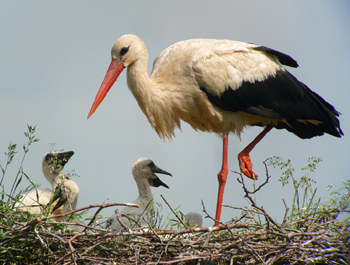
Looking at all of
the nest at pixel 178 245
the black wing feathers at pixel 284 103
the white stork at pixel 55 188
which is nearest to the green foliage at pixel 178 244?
the nest at pixel 178 245

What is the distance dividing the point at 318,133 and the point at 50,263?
313 cm

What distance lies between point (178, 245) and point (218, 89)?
1859 millimetres

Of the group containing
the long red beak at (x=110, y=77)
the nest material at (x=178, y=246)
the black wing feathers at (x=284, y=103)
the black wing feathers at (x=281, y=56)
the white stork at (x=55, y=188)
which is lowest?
the nest material at (x=178, y=246)

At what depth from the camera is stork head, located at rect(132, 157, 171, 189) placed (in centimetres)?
458

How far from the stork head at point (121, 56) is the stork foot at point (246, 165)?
138cm

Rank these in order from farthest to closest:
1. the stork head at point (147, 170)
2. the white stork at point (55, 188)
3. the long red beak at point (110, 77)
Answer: the stork head at point (147, 170) → the long red beak at point (110, 77) → the white stork at point (55, 188)

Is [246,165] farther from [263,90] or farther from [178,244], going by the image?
[178,244]

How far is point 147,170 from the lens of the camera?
4590mm

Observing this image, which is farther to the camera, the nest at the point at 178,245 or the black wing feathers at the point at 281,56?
the black wing feathers at the point at 281,56

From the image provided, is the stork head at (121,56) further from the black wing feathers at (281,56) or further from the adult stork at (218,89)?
the black wing feathers at (281,56)

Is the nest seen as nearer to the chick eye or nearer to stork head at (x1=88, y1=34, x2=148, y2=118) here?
stork head at (x1=88, y1=34, x2=148, y2=118)

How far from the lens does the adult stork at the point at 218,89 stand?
4.23 metres

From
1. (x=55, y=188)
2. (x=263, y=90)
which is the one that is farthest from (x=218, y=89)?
(x=55, y=188)

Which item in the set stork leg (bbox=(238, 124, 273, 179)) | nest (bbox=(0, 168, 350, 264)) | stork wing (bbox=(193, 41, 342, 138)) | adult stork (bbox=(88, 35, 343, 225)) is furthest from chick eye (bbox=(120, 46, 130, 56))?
nest (bbox=(0, 168, 350, 264))
